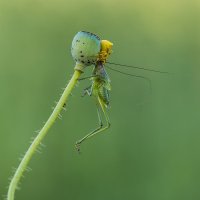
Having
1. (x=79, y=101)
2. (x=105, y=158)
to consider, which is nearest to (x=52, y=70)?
(x=79, y=101)

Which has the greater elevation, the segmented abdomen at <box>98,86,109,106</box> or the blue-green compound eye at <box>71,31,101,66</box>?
the blue-green compound eye at <box>71,31,101,66</box>

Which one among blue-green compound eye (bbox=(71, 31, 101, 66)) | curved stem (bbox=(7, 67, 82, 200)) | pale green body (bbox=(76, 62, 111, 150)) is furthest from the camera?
pale green body (bbox=(76, 62, 111, 150))

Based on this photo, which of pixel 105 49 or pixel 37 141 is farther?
pixel 105 49

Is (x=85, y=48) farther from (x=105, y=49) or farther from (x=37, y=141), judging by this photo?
(x=37, y=141)

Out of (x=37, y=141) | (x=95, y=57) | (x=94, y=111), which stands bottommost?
(x=37, y=141)

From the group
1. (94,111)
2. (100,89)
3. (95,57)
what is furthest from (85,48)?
(94,111)

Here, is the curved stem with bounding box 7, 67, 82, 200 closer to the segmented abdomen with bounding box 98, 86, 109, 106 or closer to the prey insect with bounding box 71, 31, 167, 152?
the prey insect with bounding box 71, 31, 167, 152

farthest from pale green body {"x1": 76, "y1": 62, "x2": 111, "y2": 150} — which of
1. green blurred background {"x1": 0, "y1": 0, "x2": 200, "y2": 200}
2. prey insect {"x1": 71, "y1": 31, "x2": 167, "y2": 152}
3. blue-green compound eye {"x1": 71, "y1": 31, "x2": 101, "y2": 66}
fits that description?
green blurred background {"x1": 0, "y1": 0, "x2": 200, "y2": 200}
